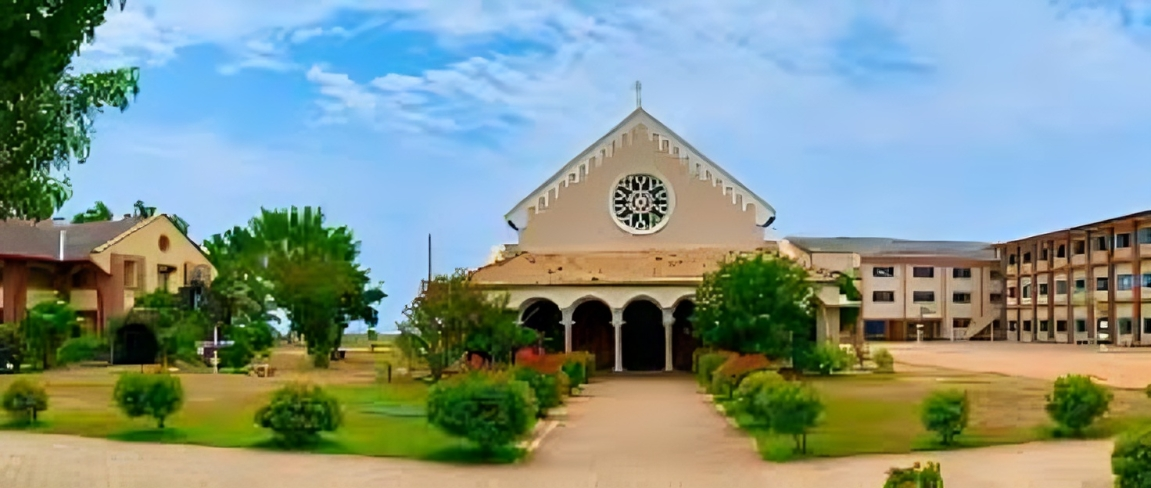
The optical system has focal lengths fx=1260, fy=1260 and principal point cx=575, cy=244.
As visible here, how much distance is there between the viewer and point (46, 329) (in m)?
43.6

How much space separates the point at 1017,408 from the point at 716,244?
19184 mm

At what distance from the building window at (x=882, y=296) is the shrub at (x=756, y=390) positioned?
7227cm

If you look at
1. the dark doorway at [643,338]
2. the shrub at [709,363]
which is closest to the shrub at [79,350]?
the dark doorway at [643,338]

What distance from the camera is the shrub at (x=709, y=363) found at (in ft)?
100

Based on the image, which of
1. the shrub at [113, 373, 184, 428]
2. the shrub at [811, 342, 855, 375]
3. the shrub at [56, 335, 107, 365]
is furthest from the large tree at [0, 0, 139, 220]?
the shrub at [56, 335, 107, 365]

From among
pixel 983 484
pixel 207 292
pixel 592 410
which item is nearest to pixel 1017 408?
pixel 592 410

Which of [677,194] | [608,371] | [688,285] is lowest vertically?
[608,371]

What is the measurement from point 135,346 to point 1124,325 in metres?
54.9

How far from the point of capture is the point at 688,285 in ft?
128

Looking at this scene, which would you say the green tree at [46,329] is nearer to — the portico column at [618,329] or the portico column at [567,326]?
the portico column at [567,326]

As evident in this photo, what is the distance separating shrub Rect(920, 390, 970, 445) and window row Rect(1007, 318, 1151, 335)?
198 feet

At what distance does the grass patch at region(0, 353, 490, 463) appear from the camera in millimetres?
17263

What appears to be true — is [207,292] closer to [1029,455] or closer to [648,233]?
[648,233]

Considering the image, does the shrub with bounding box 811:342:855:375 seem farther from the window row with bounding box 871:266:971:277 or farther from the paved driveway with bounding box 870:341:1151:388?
the window row with bounding box 871:266:971:277
